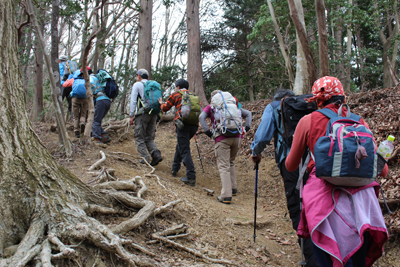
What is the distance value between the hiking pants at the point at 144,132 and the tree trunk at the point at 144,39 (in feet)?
17.5

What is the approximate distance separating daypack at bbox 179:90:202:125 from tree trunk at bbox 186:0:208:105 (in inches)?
210

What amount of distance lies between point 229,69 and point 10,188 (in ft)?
46.2

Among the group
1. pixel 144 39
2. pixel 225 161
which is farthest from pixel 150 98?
pixel 144 39

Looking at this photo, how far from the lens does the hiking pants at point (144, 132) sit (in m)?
7.28

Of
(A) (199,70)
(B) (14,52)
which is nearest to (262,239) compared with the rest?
(B) (14,52)

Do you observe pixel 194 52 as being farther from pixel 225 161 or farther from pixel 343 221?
pixel 343 221

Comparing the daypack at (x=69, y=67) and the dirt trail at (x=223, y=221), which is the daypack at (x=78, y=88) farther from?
the dirt trail at (x=223, y=221)

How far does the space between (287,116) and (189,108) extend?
3.44 m

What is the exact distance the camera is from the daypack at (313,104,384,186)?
2047 mm

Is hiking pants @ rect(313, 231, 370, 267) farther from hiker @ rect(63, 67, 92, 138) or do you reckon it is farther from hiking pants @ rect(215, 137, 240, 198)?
hiker @ rect(63, 67, 92, 138)

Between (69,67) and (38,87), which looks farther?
(38,87)

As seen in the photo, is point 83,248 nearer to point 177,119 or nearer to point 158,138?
point 177,119

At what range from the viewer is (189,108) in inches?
265

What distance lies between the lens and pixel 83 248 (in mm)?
2551
